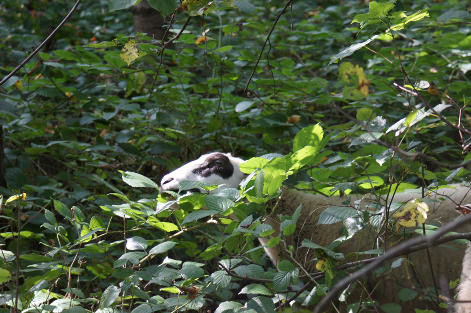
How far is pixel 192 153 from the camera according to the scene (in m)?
3.88

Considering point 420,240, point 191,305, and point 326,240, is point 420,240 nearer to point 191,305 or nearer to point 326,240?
point 191,305

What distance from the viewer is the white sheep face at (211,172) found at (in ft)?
8.72

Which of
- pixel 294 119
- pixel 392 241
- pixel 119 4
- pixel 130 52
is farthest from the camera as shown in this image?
pixel 294 119

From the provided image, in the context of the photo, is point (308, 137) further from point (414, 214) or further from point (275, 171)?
point (414, 214)

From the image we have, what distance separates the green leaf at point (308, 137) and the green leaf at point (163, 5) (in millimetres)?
739

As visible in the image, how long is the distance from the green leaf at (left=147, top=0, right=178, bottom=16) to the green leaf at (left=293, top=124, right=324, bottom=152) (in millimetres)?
739

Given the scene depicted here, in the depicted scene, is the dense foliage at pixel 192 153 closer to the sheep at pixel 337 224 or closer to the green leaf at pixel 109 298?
the green leaf at pixel 109 298


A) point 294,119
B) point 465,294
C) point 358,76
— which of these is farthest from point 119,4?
point 294,119

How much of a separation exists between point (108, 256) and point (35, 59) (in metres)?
1.89

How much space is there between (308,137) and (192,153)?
2.18 meters

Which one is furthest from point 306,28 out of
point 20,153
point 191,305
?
point 191,305

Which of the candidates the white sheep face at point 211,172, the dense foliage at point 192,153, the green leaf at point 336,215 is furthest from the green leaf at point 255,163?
the white sheep face at point 211,172

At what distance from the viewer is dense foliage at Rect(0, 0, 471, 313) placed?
5.44ft

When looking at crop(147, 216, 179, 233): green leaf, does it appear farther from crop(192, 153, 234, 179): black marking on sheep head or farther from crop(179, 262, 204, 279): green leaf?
crop(192, 153, 234, 179): black marking on sheep head
